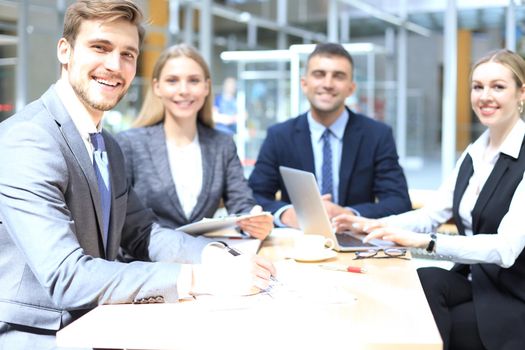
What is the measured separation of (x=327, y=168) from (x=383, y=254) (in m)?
1.14

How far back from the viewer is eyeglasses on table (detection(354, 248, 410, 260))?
2.08 m

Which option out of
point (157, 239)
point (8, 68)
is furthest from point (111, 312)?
point (8, 68)

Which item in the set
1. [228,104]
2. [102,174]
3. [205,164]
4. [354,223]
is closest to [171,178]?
[205,164]

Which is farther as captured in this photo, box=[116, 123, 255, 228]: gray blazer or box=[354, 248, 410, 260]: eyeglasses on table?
box=[116, 123, 255, 228]: gray blazer

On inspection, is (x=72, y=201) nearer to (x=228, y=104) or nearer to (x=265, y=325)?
(x=265, y=325)

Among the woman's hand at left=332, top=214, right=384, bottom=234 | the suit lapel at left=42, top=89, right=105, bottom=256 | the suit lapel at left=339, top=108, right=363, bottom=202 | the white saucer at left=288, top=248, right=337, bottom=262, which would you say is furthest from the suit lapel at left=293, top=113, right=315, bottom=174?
the suit lapel at left=42, top=89, right=105, bottom=256

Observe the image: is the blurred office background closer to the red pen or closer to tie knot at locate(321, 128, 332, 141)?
tie knot at locate(321, 128, 332, 141)

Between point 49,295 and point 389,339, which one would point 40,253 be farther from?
point 389,339

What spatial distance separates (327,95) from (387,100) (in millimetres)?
9039

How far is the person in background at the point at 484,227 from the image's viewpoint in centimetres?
213

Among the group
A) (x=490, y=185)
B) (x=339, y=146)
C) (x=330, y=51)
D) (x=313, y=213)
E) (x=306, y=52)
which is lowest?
(x=313, y=213)

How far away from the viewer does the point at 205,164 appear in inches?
113

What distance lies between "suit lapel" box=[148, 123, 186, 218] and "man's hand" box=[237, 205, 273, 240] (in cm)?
45

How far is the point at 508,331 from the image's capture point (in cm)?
213
